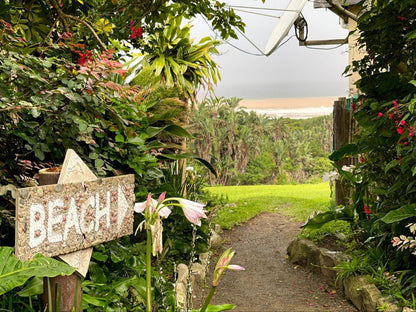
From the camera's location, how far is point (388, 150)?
315 cm

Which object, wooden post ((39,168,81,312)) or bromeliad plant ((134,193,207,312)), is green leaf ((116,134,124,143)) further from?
bromeliad plant ((134,193,207,312))

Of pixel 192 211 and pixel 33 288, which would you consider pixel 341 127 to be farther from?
pixel 192 211

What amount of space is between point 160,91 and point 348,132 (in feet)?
8.24

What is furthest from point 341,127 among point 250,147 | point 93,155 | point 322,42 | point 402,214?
point 250,147

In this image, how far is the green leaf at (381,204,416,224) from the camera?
2.63 meters

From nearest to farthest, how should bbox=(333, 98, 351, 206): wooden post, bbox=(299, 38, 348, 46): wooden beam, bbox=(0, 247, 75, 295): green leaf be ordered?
bbox=(0, 247, 75, 295): green leaf → bbox=(333, 98, 351, 206): wooden post → bbox=(299, 38, 348, 46): wooden beam

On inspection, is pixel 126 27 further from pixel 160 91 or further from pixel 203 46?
pixel 203 46

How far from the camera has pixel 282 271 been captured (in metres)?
4.24

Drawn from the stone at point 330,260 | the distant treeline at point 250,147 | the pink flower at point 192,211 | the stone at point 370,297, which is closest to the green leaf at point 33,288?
the pink flower at point 192,211

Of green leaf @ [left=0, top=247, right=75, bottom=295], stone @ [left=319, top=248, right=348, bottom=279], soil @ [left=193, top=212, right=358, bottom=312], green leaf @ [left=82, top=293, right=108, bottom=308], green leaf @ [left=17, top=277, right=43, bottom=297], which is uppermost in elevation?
green leaf @ [left=0, top=247, right=75, bottom=295]

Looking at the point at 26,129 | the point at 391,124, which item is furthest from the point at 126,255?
the point at 391,124

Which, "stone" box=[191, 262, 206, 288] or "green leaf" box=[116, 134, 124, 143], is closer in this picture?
"green leaf" box=[116, 134, 124, 143]

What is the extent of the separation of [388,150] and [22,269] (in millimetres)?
2655

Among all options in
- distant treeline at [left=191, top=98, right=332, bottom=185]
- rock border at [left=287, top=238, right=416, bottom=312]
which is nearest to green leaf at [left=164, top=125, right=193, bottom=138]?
rock border at [left=287, top=238, right=416, bottom=312]
